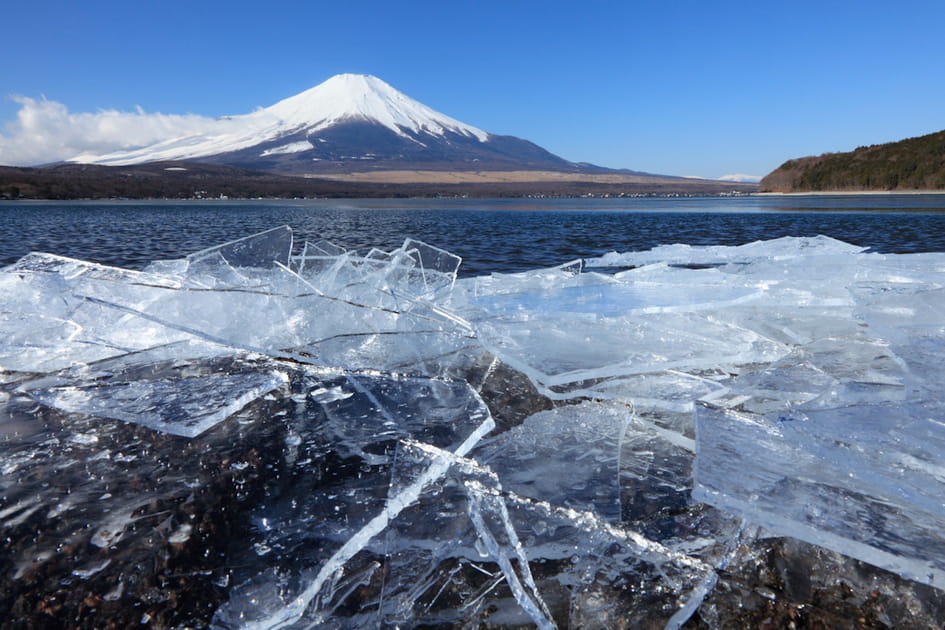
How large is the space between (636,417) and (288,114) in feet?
687

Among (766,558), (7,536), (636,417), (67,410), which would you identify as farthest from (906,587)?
(67,410)

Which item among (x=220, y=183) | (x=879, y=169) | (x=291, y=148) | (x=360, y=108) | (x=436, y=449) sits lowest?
(x=220, y=183)

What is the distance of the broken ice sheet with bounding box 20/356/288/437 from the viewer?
179cm

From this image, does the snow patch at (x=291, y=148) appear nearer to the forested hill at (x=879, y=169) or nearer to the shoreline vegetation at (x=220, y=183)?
the shoreline vegetation at (x=220, y=183)

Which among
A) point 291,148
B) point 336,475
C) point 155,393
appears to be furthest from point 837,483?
point 291,148

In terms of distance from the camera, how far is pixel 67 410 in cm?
193

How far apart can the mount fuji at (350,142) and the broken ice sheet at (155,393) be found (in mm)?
134251

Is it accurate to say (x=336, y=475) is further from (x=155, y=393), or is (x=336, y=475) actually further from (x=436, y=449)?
(x=155, y=393)

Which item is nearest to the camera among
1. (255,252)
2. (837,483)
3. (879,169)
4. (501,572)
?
(501,572)

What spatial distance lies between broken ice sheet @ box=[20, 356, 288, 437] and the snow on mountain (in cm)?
17050

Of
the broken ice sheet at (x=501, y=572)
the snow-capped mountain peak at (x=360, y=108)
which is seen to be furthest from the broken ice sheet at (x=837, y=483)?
the snow-capped mountain peak at (x=360, y=108)

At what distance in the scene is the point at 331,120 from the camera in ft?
574

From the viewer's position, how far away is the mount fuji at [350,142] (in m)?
143

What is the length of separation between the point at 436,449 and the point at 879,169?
224 ft
